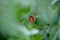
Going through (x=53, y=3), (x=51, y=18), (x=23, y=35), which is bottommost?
(x=23, y=35)

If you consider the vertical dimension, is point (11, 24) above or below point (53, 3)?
below

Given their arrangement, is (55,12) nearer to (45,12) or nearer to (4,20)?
(45,12)

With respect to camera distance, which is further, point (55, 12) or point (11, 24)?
point (55, 12)

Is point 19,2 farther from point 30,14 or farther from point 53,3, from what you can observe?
point 53,3

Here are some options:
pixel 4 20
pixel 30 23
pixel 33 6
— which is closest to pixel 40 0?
pixel 33 6

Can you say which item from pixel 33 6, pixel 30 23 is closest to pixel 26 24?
pixel 30 23

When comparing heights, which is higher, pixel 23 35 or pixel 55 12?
pixel 55 12

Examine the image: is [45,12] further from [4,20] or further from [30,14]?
[4,20]

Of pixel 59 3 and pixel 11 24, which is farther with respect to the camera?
pixel 59 3

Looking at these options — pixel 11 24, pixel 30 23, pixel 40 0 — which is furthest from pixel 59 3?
pixel 11 24

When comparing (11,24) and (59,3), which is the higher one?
(59,3)
